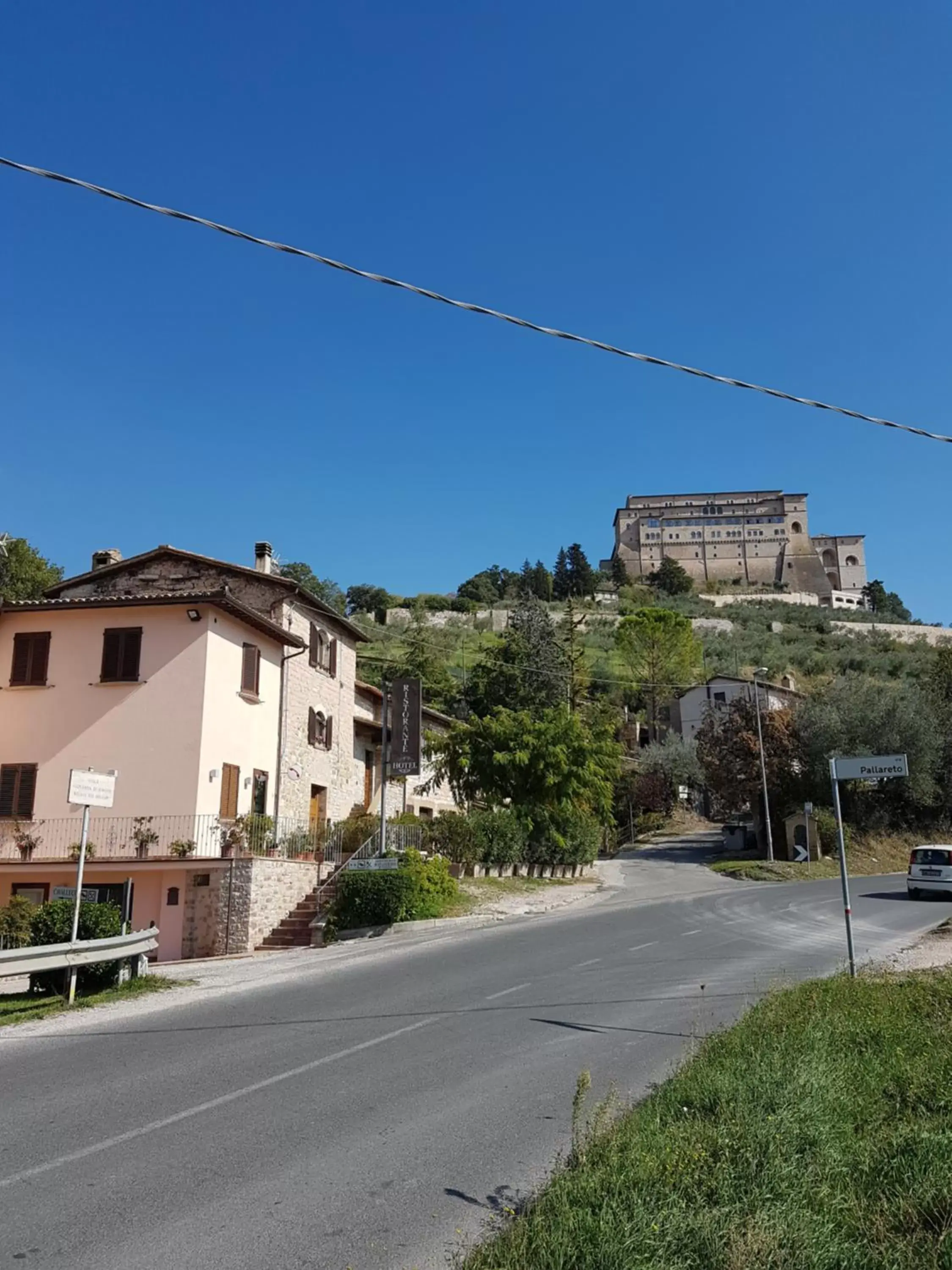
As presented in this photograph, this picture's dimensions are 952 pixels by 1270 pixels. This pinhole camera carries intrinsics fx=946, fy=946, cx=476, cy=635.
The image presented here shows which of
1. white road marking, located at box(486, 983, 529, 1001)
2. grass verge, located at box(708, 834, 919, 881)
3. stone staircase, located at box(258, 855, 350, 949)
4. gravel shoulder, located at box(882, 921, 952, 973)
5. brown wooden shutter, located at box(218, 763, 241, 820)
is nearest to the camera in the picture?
white road marking, located at box(486, 983, 529, 1001)

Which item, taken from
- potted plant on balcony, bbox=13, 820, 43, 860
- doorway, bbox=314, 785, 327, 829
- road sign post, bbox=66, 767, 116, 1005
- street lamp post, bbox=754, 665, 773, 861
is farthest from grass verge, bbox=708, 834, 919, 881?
road sign post, bbox=66, 767, 116, 1005

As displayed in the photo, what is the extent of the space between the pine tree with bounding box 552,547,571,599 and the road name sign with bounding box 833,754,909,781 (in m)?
128

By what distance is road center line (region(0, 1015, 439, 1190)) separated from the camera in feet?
19.4

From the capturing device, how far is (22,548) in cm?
4688

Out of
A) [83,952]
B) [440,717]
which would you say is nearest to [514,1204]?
[83,952]

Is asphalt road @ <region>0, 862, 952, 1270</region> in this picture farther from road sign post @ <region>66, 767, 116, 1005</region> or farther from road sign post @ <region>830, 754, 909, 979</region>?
road sign post @ <region>66, 767, 116, 1005</region>

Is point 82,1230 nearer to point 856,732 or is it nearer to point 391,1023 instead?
point 391,1023

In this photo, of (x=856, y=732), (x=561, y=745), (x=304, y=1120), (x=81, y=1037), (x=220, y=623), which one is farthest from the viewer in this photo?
(x=856, y=732)

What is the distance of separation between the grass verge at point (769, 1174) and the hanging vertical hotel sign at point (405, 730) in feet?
69.3

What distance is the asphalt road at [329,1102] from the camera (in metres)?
4.93

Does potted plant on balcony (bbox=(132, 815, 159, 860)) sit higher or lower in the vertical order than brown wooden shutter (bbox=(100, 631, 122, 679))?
lower

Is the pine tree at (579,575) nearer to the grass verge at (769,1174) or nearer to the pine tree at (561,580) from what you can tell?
the pine tree at (561,580)

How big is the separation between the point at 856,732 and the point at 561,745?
1822 centimetres

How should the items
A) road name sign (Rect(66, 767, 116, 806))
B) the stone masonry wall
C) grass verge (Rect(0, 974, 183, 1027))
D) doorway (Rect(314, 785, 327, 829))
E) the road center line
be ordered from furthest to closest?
doorway (Rect(314, 785, 327, 829))
the stone masonry wall
road name sign (Rect(66, 767, 116, 806))
grass verge (Rect(0, 974, 183, 1027))
the road center line
